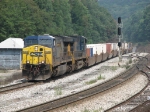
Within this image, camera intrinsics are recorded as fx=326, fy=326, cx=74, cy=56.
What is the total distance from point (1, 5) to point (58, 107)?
46.4 metres

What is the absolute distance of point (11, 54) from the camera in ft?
110

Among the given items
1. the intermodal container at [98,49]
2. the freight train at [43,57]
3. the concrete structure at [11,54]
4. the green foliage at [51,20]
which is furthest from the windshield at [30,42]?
the green foliage at [51,20]

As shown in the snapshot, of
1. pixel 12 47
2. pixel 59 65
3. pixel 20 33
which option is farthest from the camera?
pixel 20 33

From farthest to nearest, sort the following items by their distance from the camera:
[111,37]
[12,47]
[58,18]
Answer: [111,37]
[58,18]
[12,47]

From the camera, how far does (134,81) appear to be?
928 inches

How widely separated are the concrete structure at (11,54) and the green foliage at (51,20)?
17107mm

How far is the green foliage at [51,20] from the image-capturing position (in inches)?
2120

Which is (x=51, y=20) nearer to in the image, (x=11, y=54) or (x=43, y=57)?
(x=11, y=54)

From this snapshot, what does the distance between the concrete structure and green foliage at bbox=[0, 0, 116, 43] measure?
17.1 m

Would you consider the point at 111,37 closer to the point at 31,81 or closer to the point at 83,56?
the point at 83,56

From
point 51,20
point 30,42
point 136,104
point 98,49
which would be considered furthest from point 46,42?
point 51,20

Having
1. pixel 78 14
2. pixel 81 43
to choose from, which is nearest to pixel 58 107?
pixel 81 43

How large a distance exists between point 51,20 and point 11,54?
50733mm

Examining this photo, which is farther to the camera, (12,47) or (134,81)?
(12,47)
